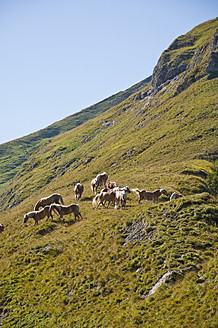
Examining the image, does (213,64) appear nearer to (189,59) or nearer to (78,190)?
(189,59)

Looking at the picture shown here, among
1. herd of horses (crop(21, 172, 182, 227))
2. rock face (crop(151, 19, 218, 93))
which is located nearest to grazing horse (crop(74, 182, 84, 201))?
herd of horses (crop(21, 172, 182, 227))

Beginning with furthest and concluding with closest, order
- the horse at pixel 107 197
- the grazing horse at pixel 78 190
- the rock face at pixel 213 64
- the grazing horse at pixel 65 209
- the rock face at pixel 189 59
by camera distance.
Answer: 1. the rock face at pixel 189 59
2. the rock face at pixel 213 64
3. the grazing horse at pixel 78 190
4. the horse at pixel 107 197
5. the grazing horse at pixel 65 209

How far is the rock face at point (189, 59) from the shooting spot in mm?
112750

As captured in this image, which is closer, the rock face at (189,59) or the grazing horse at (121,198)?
the grazing horse at (121,198)

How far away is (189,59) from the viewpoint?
154375 millimetres

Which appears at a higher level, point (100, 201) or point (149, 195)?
point (100, 201)

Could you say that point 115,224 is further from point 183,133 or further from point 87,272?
point 183,133

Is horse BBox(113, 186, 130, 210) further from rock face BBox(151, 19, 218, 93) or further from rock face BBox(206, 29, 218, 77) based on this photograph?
rock face BBox(206, 29, 218, 77)

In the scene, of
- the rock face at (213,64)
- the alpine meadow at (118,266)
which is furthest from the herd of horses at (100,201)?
the rock face at (213,64)

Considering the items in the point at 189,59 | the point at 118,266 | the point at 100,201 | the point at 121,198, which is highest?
the point at 189,59

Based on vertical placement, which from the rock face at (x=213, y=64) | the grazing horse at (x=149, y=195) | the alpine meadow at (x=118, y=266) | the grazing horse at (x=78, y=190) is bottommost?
the grazing horse at (x=149, y=195)

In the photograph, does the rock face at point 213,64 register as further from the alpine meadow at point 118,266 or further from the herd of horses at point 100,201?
the herd of horses at point 100,201

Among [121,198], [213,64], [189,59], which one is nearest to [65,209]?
[121,198]

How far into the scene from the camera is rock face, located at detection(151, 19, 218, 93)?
113m
